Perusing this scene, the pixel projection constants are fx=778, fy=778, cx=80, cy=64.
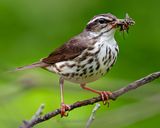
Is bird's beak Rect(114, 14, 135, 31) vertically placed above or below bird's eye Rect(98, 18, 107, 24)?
below

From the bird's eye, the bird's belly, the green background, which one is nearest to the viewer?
→ the bird's belly

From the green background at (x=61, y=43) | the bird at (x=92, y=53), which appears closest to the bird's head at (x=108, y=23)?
the bird at (x=92, y=53)

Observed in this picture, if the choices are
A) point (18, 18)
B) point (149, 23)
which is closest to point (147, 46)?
point (149, 23)

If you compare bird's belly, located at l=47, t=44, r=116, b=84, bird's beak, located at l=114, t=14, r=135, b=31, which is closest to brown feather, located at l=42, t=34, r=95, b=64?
bird's belly, located at l=47, t=44, r=116, b=84

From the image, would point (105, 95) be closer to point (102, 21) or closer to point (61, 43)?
point (102, 21)

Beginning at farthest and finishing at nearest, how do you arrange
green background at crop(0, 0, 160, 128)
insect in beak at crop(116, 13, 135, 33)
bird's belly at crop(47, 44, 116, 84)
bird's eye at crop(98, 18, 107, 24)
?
green background at crop(0, 0, 160, 128) → bird's eye at crop(98, 18, 107, 24) → insect in beak at crop(116, 13, 135, 33) → bird's belly at crop(47, 44, 116, 84)

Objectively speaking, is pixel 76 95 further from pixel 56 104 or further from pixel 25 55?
pixel 25 55

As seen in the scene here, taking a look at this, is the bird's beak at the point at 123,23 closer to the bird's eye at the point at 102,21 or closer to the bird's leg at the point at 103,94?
the bird's eye at the point at 102,21

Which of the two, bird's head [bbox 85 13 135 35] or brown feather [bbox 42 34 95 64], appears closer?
bird's head [bbox 85 13 135 35]

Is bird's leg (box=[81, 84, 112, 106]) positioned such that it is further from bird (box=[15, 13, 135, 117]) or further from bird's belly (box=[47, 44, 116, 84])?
bird's belly (box=[47, 44, 116, 84])
